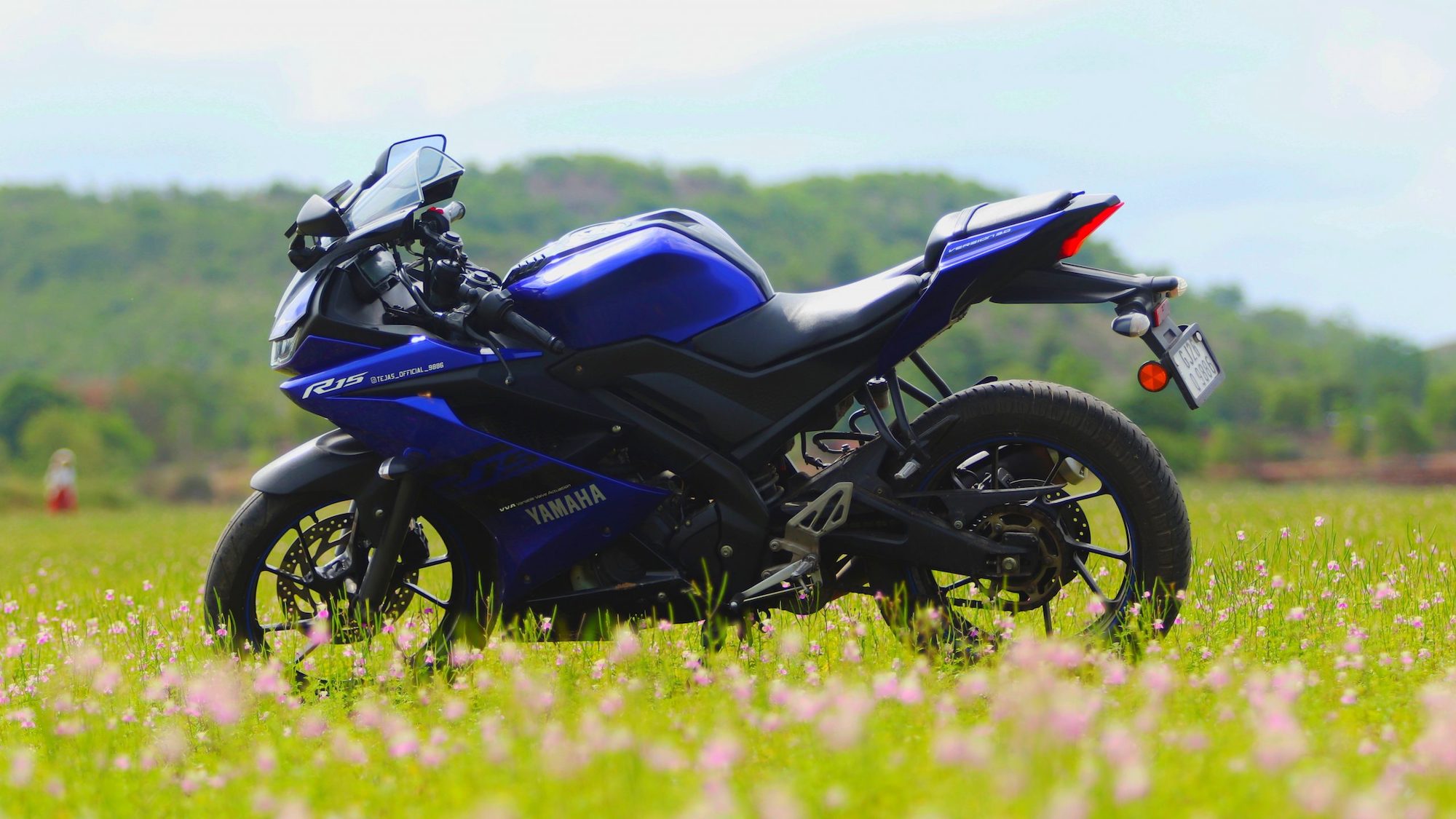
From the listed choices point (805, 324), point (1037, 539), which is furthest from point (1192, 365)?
point (805, 324)

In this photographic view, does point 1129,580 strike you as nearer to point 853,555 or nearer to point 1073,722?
point 853,555

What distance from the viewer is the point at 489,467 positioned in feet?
14.6

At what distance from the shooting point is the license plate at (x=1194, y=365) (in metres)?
4.10

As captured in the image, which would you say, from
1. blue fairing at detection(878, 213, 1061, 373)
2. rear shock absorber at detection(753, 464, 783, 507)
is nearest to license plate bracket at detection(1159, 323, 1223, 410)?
blue fairing at detection(878, 213, 1061, 373)

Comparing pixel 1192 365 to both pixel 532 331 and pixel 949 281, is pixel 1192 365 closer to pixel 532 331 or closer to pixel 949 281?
pixel 949 281

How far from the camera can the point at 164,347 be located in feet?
495

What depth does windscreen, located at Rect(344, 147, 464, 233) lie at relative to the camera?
14.6 feet

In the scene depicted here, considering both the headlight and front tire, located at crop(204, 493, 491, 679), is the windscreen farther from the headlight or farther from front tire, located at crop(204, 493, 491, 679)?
front tire, located at crop(204, 493, 491, 679)

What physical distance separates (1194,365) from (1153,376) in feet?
0.51

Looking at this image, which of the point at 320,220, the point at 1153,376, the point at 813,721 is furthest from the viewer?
the point at 320,220

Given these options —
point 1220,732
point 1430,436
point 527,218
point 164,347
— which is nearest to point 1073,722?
point 1220,732

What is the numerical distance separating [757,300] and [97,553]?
970 cm

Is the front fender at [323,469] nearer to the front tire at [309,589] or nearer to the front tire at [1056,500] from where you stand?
the front tire at [309,589]

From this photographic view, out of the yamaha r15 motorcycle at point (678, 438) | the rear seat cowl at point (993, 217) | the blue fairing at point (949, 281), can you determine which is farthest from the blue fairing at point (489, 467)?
the rear seat cowl at point (993, 217)
